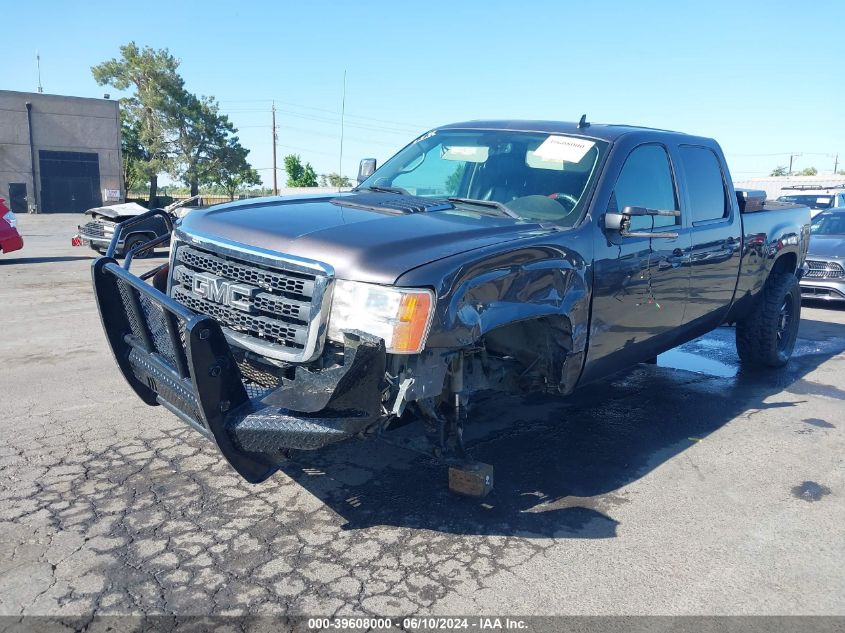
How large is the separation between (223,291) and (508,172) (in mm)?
2016

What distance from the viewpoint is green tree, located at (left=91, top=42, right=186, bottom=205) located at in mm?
53344

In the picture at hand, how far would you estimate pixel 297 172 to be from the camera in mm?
54375

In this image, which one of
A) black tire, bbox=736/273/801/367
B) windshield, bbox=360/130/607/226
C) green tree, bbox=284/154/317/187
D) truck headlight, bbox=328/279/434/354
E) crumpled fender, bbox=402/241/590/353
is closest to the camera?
truck headlight, bbox=328/279/434/354

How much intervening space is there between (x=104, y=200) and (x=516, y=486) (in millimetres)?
46880

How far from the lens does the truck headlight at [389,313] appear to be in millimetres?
3016

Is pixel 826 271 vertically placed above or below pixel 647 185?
below

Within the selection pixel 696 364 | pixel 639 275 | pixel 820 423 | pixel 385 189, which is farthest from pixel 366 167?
pixel 820 423

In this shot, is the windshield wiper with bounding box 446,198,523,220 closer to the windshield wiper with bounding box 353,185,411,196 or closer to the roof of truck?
the windshield wiper with bounding box 353,185,411,196

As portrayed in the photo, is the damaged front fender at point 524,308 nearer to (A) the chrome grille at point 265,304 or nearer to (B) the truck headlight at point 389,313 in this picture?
(B) the truck headlight at point 389,313

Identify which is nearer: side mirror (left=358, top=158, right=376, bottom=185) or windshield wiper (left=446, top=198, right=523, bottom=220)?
windshield wiper (left=446, top=198, right=523, bottom=220)

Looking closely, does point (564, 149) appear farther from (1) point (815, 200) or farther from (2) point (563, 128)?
(1) point (815, 200)

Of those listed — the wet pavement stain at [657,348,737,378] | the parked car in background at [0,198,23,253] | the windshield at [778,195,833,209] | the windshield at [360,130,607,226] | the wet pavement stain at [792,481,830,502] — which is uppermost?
the windshield at [360,130,607,226]

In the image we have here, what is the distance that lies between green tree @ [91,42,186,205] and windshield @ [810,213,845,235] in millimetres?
48300

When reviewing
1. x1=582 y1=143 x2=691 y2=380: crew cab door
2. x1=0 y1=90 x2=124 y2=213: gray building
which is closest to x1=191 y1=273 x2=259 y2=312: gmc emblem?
x1=582 y1=143 x2=691 y2=380: crew cab door
